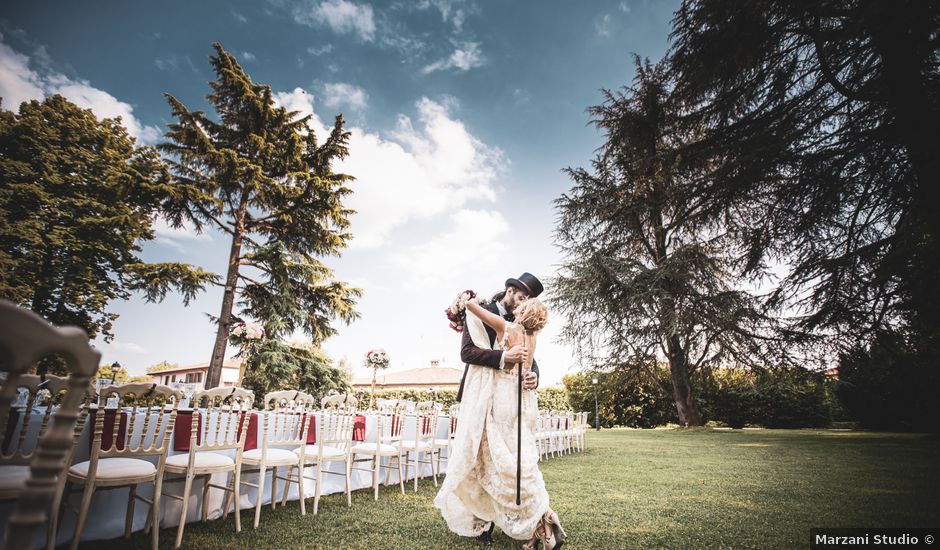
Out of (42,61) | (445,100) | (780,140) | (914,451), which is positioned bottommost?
(914,451)

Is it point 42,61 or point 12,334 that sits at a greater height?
point 42,61

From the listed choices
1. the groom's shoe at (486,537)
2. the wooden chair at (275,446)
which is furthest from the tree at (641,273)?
the wooden chair at (275,446)

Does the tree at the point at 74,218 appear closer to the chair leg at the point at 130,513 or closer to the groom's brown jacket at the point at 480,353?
the chair leg at the point at 130,513

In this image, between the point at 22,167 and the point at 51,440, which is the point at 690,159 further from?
the point at 22,167

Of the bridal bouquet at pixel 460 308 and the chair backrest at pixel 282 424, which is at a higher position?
the bridal bouquet at pixel 460 308

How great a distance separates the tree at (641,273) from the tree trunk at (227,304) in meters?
11.8

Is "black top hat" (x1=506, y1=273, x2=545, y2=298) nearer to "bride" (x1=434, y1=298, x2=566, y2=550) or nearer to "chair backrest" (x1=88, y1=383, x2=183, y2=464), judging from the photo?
"bride" (x1=434, y1=298, x2=566, y2=550)

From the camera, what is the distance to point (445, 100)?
12.6 metres

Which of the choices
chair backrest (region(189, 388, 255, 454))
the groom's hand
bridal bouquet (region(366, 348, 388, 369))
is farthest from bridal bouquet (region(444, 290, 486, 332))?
bridal bouquet (region(366, 348, 388, 369))

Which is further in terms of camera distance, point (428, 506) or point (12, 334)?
point (428, 506)

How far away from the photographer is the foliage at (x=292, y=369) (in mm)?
13977

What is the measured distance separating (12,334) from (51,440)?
0.26m

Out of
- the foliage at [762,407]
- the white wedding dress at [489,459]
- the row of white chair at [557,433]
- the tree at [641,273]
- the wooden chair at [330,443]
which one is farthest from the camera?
the foliage at [762,407]

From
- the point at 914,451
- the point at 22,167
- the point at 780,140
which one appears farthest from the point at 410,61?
the point at 914,451
